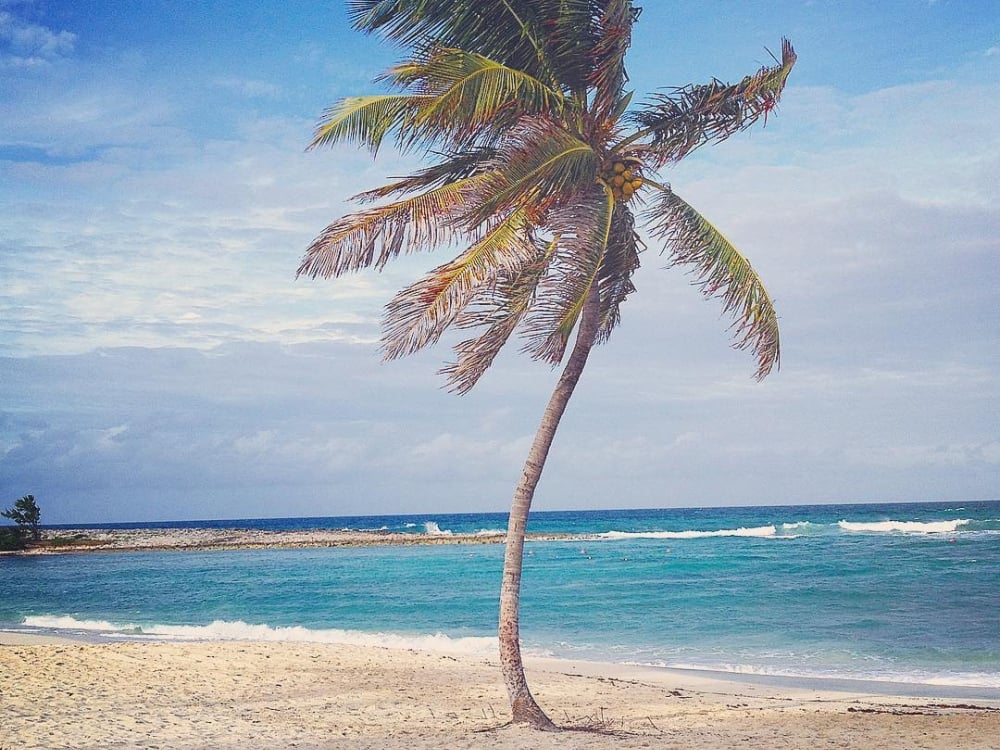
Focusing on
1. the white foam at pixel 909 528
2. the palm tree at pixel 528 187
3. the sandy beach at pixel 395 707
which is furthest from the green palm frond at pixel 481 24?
the white foam at pixel 909 528

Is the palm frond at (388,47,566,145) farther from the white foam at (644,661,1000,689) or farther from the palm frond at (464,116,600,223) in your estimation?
the white foam at (644,661,1000,689)

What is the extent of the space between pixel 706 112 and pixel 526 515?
14.9 ft

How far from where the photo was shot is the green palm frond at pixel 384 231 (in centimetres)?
884

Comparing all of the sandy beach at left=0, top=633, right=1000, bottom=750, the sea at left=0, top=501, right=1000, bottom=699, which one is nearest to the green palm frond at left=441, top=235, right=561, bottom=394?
the sandy beach at left=0, top=633, right=1000, bottom=750

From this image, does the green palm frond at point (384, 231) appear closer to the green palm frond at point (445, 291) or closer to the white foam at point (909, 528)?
the green palm frond at point (445, 291)

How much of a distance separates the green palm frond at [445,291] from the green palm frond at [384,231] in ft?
2.32

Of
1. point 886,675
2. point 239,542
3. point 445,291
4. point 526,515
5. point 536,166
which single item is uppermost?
point 536,166

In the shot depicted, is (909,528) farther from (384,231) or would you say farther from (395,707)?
(384,231)

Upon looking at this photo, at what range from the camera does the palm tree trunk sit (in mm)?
8977

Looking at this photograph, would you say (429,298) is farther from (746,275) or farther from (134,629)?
(134,629)

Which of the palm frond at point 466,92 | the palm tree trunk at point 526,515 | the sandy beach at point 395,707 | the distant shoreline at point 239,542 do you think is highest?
the palm frond at point 466,92

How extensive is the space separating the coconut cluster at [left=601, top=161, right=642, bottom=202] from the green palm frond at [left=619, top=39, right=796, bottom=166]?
324 mm

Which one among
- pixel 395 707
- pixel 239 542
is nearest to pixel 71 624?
pixel 395 707

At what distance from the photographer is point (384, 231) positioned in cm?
899
